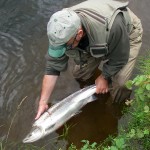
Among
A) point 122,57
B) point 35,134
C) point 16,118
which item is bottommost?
point 16,118

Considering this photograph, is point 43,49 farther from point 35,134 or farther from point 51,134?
point 35,134

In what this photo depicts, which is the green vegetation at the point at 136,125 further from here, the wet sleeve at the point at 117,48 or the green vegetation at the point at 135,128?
the wet sleeve at the point at 117,48

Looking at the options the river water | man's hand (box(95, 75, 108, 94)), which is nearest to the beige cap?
man's hand (box(95, 75, 108, 94))

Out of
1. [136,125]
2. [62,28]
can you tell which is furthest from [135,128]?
[62,28]

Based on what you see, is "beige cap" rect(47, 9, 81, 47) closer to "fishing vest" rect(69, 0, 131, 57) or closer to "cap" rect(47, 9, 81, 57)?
"cap" rect(47, 9, 81, 57)

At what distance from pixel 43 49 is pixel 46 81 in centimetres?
189

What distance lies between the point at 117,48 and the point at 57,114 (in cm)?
116

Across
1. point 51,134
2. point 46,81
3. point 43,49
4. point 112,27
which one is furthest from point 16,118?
point 112,27

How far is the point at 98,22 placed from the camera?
15.0 ft

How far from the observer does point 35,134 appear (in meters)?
4.64

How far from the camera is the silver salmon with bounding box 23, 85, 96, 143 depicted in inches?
184

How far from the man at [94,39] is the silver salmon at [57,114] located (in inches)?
5.6

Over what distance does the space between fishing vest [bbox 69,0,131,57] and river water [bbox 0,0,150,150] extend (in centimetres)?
128

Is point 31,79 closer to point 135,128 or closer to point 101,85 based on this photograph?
point 101,85
